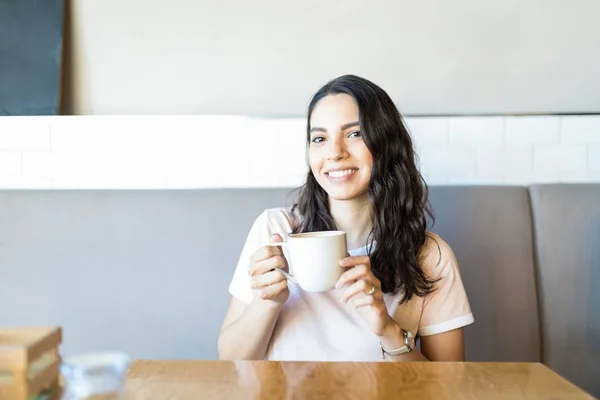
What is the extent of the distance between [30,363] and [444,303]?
0.89 meters

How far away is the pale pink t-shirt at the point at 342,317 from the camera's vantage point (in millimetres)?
1200

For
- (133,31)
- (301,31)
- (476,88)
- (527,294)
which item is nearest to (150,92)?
(133,31)

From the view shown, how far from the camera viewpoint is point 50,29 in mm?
1724

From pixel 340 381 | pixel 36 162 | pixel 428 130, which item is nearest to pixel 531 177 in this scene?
pixel 428 130

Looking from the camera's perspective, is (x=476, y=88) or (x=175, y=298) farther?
(x=476, y=88)

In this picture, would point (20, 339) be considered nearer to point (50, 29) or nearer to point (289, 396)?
point (289, 396)

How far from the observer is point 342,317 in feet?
3.99

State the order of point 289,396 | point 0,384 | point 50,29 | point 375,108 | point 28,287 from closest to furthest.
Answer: point 0,384 < point 289,396 < point 375,108 < point 28,287 < point 50,29

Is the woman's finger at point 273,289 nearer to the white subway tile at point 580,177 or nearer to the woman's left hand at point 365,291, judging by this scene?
the woman's left hand at point 365,291

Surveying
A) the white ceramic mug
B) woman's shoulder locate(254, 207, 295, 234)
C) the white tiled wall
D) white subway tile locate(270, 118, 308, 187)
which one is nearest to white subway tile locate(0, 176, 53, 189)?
the white tiled wall

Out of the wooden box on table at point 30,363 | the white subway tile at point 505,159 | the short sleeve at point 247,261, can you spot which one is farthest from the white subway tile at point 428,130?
the wooden box on table at point 30,363

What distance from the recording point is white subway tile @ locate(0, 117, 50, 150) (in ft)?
5.64

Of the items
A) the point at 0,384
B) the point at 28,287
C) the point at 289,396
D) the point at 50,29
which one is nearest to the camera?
the point at 0,384

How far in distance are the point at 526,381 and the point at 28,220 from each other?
121 cm
